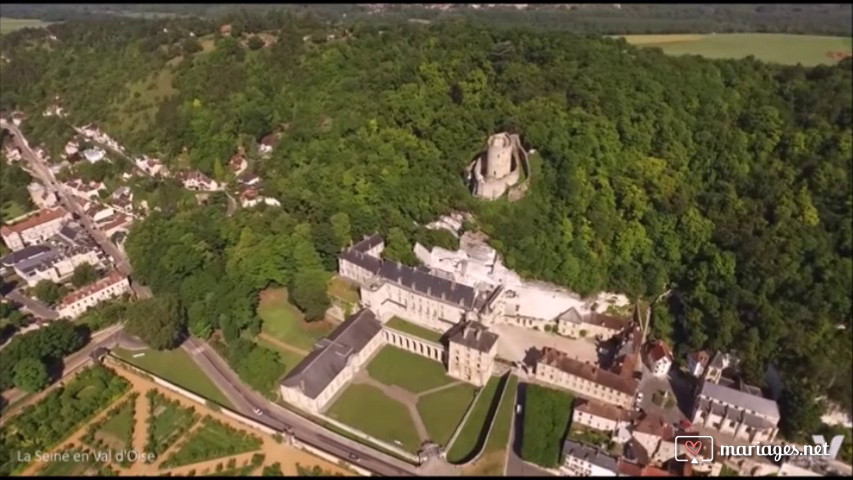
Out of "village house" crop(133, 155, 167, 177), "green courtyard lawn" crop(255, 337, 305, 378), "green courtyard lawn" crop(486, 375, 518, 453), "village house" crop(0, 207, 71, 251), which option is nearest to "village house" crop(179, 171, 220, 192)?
"village house" crop(133, 155, 167, 177)

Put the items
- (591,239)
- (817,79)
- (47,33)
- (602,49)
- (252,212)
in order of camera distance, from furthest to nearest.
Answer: (47,33) < (602,49) < (252,212) < (817,79) < (591,239)

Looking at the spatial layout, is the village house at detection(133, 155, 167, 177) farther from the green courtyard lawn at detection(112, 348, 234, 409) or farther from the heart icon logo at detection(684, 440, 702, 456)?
the heart icon logo at detection(684, 440, 702, 456)

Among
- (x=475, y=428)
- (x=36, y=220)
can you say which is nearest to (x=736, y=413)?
(x=475, y=428)

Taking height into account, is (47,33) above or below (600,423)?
above

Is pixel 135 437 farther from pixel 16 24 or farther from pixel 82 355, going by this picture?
pixel 16 24

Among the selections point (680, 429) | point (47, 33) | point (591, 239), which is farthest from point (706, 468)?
point (47, 33)

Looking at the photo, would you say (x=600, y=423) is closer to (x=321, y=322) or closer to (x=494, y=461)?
(x=494, y=461)
